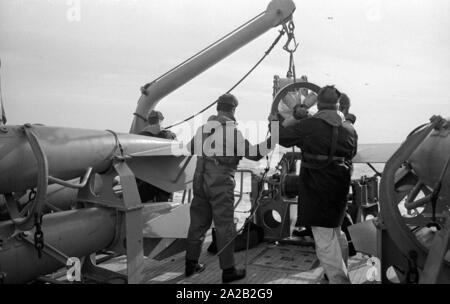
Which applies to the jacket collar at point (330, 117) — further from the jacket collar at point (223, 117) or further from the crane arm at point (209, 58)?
the crane arm at point (209, 58)

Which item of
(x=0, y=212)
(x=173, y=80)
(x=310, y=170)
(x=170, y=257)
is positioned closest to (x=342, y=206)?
(x=310, y=170)

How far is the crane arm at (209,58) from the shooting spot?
20.5 ft

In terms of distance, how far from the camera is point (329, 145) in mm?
3402

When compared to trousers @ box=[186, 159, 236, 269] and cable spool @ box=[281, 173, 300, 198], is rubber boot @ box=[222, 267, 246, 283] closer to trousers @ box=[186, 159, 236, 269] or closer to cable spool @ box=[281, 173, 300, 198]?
trousers @ box=[186, 159, 236, 269]

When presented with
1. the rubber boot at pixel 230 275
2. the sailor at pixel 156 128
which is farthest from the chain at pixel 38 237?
the sailor at pixel 156 128

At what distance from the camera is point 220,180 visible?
159 inches

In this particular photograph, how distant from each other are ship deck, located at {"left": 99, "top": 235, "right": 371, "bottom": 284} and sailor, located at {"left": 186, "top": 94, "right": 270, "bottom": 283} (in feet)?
0.59

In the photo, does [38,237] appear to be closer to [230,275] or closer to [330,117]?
[230,275]

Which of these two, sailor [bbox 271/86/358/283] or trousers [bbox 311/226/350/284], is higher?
sailor [bbox 271/86/358/283]

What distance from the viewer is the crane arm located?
6.23 meters

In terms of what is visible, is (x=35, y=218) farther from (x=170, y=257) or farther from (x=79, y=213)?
(x=170, y=257)

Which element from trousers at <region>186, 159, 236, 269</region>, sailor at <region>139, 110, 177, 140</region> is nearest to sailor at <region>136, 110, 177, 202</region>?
sailor at <region>139, 110, 177, 140</region>

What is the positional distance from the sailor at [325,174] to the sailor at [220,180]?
1.78 ft
